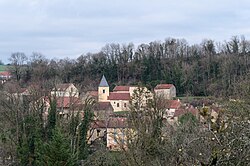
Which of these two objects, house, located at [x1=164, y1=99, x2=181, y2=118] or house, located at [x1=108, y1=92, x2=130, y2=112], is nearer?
house, located at [x1=164, y1=99, x2=181, y2=118]

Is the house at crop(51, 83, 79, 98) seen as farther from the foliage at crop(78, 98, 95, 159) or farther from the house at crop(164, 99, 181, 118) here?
the house at crop(164, 99, 181, 118)

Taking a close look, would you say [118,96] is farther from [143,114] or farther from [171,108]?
[143,114]

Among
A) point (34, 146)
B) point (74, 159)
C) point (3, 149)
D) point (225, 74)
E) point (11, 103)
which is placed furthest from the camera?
point (225, 74)

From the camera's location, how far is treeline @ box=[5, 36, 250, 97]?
2255 inches

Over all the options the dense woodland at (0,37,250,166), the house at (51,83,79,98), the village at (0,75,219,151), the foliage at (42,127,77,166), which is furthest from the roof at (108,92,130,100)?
the foliage at (42,127,77,166)

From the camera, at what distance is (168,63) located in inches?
2515

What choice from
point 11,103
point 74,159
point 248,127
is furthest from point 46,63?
point 248,127

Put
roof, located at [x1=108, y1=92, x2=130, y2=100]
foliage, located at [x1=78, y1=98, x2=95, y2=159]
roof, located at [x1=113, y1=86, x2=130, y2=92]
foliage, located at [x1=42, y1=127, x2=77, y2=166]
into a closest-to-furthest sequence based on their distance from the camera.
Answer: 1. foliage, located at [x1=42, y1=127, x2=77, y2=166]
2. foliage, located at [x1=78, y1=98, x2=95, y2=159]
3. roof, located at [x1=108, y1=92, x2=130, y2=100]
4. roof, located at [x1=113, y1=86, x2=130, y2=92]

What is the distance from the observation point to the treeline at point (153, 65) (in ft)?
188

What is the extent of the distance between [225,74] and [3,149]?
112ft

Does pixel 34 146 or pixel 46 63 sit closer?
pixel 34 146

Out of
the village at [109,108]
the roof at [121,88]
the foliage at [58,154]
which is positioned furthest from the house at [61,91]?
the roof at [121,88]

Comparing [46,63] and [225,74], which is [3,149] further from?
[46,63]

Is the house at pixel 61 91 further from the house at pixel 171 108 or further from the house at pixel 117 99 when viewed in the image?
the house at pixel 117 99
